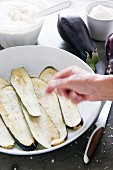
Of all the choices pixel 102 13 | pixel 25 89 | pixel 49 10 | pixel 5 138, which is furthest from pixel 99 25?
pixel 5 138

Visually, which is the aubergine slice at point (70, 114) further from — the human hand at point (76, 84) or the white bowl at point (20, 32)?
the white bowl at point (20, 32)

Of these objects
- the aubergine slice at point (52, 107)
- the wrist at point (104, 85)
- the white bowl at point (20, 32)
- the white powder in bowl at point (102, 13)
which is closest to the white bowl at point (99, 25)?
the white powder in bowl at point (102, 13)

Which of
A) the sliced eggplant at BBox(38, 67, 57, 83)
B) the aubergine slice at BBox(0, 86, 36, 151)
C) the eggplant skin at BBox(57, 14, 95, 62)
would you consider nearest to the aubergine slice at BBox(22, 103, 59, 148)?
the aubergine slice at BBox(0, 86, 36, 151)

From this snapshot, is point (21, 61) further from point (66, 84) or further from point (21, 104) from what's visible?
point (66, 84)

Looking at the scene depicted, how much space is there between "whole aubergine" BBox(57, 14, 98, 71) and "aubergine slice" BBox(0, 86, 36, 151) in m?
0.20

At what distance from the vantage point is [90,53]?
2.90ft

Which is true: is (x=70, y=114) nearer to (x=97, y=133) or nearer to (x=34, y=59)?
Result: (x=97, y=133)

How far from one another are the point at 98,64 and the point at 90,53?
0.04 meters

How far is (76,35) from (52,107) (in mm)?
216

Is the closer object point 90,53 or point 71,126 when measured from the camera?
point 71,126

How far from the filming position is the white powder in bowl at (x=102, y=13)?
92 cm

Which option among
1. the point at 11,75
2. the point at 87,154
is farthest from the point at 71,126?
the point at 11,75

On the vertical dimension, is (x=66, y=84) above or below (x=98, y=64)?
above

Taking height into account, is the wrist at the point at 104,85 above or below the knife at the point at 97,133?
above
